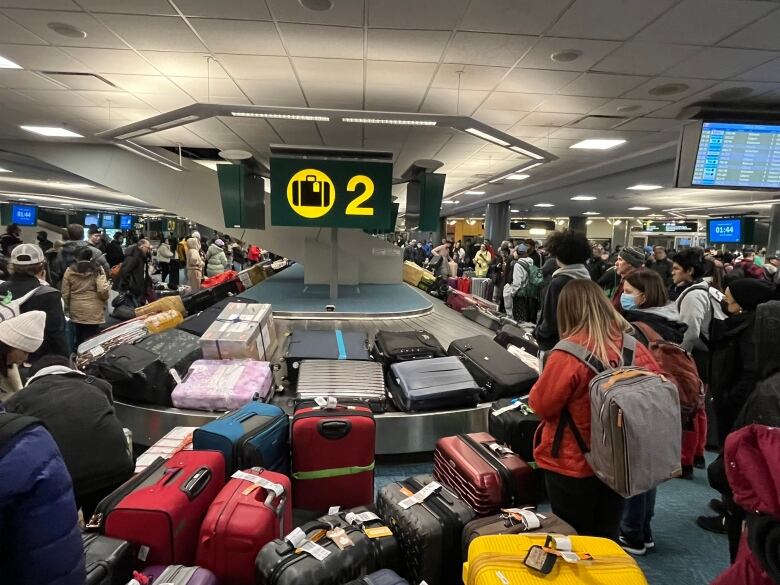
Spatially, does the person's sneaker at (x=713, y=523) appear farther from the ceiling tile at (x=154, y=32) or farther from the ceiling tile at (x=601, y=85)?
the ceiling tile at (x=154, y=32)


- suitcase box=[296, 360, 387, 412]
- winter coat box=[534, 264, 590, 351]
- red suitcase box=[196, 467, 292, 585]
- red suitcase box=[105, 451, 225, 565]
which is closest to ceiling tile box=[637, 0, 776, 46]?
winter coat box=[534, 264, 590, 351]

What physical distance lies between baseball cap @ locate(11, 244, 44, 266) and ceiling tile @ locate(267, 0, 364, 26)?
9.43ft

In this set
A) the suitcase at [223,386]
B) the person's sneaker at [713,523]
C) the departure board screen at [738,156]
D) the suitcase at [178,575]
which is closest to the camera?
the suitcase at [178,575]

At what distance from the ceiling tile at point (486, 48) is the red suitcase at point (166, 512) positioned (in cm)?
380

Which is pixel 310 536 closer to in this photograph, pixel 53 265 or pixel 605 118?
pixel 605 118

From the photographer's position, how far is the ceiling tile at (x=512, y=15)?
10.6 feet

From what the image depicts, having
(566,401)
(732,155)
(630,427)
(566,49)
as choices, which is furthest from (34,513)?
(732,155)

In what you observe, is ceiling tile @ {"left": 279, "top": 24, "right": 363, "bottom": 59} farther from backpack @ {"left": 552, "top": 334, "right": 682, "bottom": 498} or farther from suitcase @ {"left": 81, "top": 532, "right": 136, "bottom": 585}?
suitcase @ {"left": 81, "top": 532, "right": 136, "bottom": 585}

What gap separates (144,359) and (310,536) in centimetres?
256

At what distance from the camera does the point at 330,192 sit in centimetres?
601

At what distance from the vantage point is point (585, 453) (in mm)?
2008

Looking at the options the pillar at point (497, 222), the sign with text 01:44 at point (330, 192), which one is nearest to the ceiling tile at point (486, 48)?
the sign with text 01:44 at point (330, 192)

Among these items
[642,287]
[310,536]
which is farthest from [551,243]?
[310,536]

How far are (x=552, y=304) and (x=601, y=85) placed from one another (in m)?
3.07
